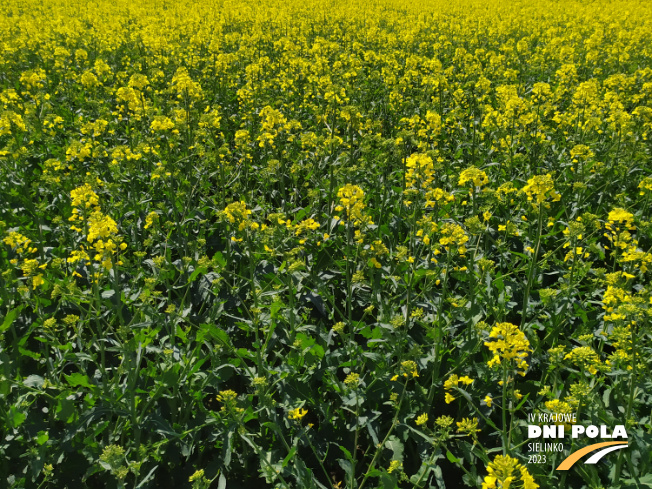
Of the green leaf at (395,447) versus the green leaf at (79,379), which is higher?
the green leaf at (79,379)

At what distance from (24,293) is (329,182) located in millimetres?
2367

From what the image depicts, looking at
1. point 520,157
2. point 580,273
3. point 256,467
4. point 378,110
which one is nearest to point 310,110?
point 378,110

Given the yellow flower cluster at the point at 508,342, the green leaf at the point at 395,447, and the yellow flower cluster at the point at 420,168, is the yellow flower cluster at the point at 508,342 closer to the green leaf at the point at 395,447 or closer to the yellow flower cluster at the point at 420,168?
the green leaf at the point at 395,447

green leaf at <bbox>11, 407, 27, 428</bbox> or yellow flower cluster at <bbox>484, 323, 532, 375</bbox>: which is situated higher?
yellow flower cluster at <bbox>484, 323, 532, 375</bbox>

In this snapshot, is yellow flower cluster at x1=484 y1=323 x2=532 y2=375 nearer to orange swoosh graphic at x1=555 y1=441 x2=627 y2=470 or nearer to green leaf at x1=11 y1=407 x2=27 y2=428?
orange swoosh graphic at x1=555 y1=441 x2=627 y2=470

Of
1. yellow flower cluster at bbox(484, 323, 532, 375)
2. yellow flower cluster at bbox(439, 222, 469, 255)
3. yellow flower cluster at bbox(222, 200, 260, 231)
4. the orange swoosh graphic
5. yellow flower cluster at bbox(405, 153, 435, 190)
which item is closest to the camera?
yellow flower cluster at bbox(484, 323, 532, 375)

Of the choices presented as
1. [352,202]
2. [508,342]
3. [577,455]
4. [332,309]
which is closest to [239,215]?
[352,202]

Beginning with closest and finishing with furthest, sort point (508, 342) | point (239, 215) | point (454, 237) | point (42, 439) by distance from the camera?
point (508, 342) → point (42, 439) → point (454, 237) → point (239, 215)

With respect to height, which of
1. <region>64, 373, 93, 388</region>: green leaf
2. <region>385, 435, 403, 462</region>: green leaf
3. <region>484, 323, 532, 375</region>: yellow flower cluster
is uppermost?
<region>484, 323, 532, 375</region>: yellow flower cluster

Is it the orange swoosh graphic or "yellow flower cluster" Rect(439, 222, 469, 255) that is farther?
"yellow flower cluster" Rect(439, 222, 469, 255)

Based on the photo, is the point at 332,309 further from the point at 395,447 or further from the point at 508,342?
the point at 508,342

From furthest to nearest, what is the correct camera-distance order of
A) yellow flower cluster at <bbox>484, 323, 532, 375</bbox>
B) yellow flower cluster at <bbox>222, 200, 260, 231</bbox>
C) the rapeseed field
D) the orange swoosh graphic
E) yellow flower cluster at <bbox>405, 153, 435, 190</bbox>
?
yellow flower cluster at <bbox>405, 153, 435, 190</bbox>, yellow flower cluster at <bbox>222, 200, 260, 231</bbox>, the rapeseed field, the orange swoosh graphic, yellow flower cluster at <bbox>484, 323, 532, 375</bbox>

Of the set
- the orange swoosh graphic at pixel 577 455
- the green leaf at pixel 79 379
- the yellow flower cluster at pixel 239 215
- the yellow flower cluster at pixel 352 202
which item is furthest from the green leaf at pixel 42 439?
the orange swoosh graphic at pixel 577 455

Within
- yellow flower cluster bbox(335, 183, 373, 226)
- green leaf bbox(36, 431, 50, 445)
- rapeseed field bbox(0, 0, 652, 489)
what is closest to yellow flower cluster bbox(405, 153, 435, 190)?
rapeseed field bbox(0, 0, 652, 489)
